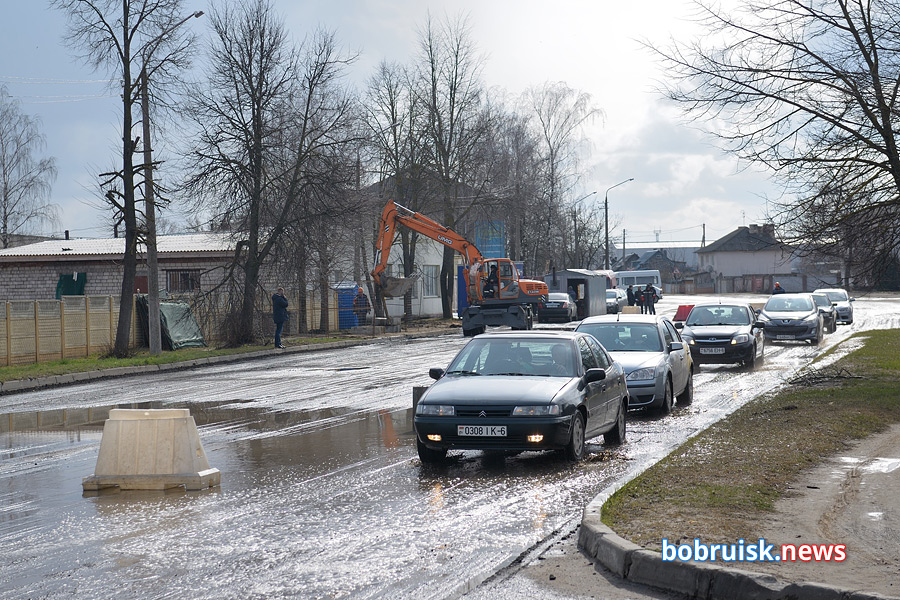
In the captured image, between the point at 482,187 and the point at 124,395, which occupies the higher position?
the point at 482,187

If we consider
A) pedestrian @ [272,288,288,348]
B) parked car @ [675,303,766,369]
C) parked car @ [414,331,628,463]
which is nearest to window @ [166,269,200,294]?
pedestrian @ [272,288,288,348]

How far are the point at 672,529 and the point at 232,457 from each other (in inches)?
241

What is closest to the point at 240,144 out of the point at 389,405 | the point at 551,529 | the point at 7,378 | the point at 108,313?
the point at 108,313

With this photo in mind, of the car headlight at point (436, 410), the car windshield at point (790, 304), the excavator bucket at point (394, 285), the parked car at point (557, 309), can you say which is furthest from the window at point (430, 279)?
the car headlight at point (436, 410)

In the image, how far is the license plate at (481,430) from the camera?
10.2 m

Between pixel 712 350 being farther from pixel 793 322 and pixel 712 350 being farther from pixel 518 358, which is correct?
pixel 518 358

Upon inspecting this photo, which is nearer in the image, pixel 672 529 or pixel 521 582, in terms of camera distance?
pixel 521 582

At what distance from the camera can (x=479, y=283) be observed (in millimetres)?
39562

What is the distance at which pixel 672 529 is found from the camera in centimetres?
680

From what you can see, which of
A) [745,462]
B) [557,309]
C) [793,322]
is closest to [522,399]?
[745,462]

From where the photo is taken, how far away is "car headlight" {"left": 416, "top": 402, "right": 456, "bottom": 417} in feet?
34.1

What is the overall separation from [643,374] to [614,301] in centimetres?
5157

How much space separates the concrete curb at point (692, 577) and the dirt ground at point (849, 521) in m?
0.19

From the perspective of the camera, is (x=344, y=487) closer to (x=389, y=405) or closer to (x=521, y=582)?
(x=521, y=582)
